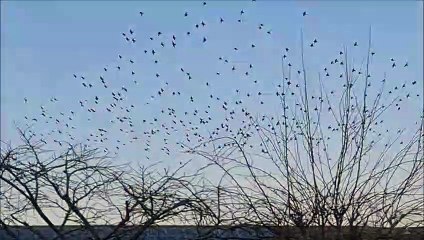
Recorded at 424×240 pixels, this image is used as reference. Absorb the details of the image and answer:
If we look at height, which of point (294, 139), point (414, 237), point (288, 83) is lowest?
point (414, 237)

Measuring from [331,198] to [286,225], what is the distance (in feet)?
1.37

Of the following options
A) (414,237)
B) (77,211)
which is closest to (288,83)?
(414,237)

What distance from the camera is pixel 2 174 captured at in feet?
19.5

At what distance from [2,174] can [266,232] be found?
2.17 meters

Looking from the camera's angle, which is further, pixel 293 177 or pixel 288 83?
pixel 288 83

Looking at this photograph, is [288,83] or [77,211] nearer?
[77,211]

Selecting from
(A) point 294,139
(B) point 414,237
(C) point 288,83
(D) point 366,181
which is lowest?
(B) point 414,237

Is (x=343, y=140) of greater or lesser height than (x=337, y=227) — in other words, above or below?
above

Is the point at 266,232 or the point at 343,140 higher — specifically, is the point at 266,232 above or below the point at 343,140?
below

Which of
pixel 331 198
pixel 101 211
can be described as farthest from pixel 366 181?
pixel 101 211

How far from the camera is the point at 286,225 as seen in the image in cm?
577

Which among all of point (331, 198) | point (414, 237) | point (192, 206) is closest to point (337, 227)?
point (331, 198)

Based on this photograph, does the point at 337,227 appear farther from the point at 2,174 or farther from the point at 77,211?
the point at 2,174

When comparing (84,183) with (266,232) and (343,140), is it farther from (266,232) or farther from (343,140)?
(343,140)
